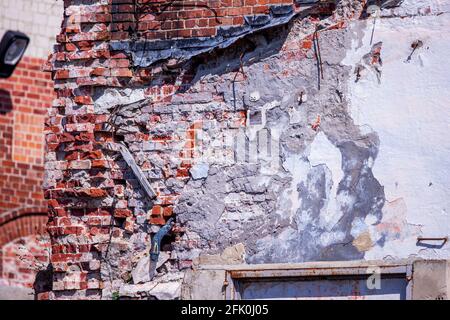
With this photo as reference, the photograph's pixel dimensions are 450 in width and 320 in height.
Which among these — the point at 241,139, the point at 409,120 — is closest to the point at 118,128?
the point at 241,139

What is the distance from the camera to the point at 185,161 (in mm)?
9203

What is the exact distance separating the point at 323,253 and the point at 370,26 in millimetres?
1594

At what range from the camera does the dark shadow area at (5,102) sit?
14898 millimetres

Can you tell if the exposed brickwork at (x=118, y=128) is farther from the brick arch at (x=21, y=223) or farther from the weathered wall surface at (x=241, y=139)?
the brick arch at (x=21, y=223)

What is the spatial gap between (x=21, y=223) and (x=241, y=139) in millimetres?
6307

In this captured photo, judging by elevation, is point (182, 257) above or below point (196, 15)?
below

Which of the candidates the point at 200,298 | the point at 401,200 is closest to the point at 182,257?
the point at 200,298

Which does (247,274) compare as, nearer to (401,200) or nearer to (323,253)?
(323,253)

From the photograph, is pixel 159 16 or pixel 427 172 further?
pixel 159 16

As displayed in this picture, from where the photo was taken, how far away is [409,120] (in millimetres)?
8789

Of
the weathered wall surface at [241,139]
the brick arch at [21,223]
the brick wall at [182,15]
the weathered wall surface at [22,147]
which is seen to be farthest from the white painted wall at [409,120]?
the brick arch at [21,223]

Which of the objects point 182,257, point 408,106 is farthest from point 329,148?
point 182,257

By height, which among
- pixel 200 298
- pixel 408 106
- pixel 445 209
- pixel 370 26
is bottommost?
pixel 200 298

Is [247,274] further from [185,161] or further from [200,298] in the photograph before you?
[185,161]
